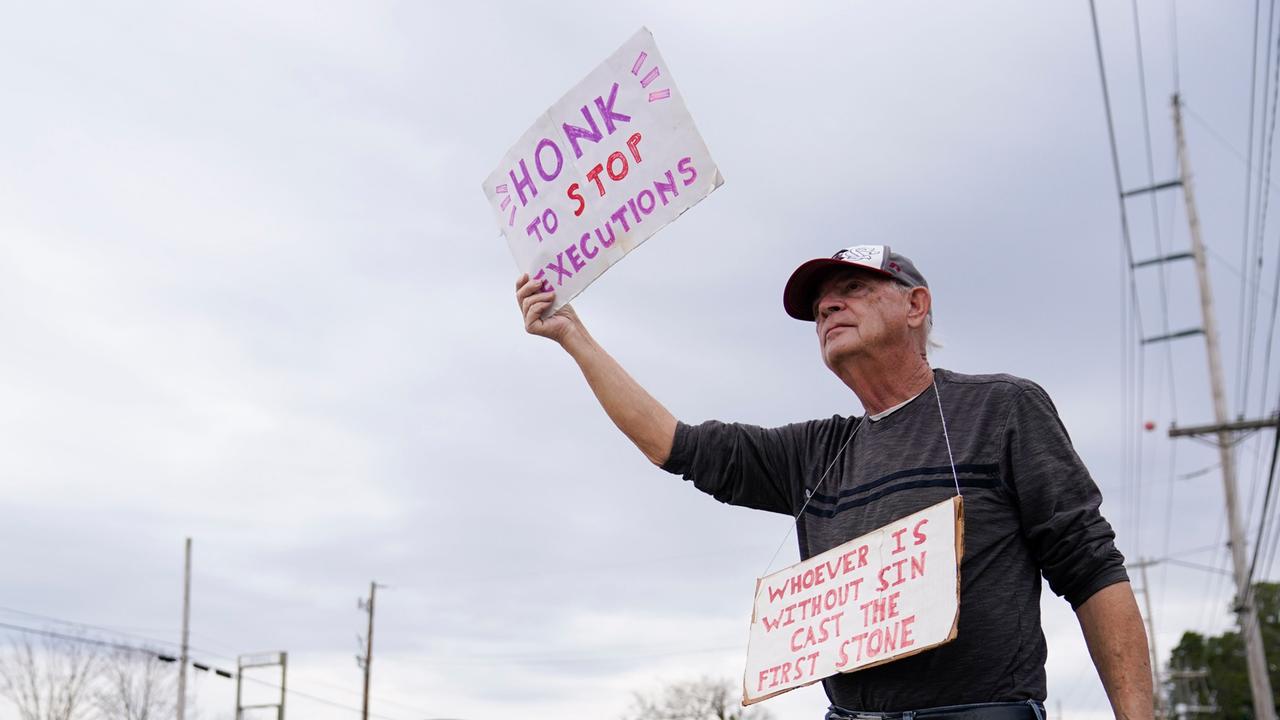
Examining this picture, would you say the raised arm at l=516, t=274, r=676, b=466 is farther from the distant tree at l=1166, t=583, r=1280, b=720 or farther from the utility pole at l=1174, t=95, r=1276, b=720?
the distant tree at l=1166, t=583, r=1280, b=720

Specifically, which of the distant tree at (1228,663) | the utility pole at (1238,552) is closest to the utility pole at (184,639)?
the utility pole at (1238,552)

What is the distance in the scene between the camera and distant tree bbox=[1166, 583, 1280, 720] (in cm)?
6169

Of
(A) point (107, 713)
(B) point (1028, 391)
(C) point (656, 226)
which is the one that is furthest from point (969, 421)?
(A) point (107, 713)

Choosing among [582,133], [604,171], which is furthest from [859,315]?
[582,133]

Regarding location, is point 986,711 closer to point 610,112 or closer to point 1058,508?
point 1058,508

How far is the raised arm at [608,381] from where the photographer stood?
9.98 feet

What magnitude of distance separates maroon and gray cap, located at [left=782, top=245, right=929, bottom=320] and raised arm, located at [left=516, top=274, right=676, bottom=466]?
45 centimetres

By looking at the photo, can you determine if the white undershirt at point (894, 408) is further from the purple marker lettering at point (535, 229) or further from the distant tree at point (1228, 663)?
the distant tree at point (1228, 663)

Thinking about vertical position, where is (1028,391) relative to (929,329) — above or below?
below

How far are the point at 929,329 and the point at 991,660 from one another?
0.90m

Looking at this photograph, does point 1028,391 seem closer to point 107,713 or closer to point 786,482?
point 786,482

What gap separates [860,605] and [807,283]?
0.85m

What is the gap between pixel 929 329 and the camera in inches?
116

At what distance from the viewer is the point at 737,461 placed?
302cm
